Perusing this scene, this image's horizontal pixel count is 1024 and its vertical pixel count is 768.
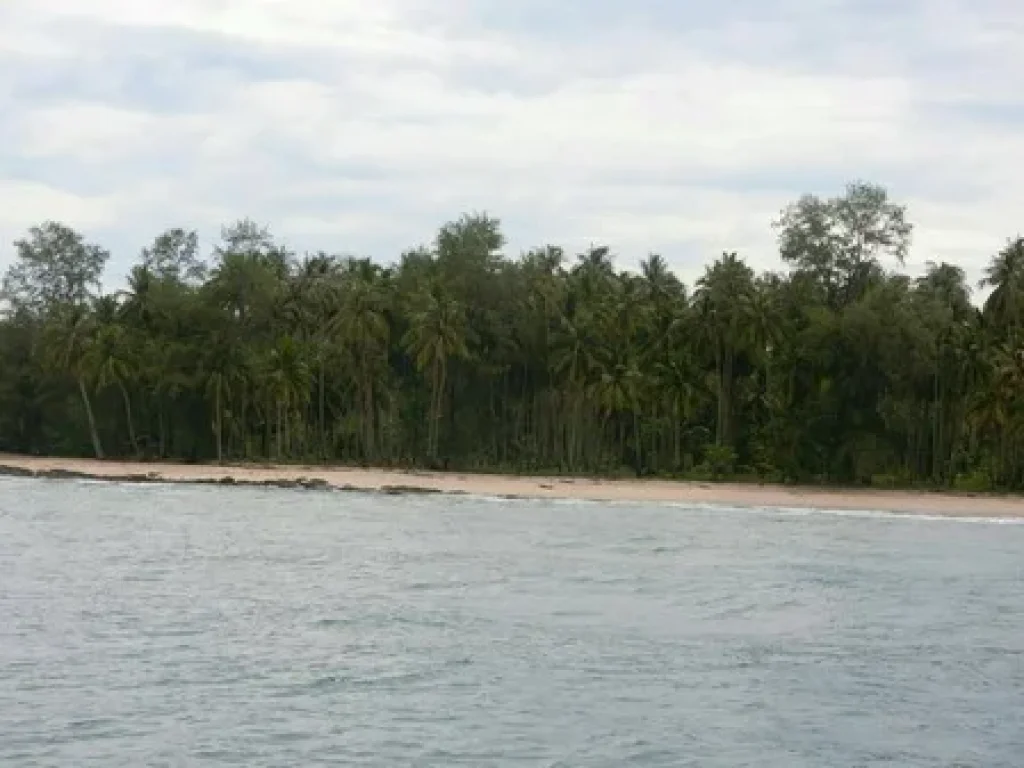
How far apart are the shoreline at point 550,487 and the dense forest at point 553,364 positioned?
215 inches

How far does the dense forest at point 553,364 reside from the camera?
294 ft

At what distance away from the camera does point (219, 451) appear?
98750 millimetres

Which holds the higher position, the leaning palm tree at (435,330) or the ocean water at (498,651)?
the leaning palm tree at (435,330)

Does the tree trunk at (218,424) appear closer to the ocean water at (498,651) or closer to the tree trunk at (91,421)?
the tree trunk at (91,421)

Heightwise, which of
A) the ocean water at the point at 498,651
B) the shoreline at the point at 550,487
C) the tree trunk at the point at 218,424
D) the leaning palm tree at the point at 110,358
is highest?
the leaning palm tree at the point at 110,358

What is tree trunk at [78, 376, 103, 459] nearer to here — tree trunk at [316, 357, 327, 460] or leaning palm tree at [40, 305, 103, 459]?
leaning palm tree at [40, 305, 103, 459]

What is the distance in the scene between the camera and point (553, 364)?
3691 inches

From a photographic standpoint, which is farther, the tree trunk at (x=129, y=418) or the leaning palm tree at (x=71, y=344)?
the tree trunk at (x=129, y=418)

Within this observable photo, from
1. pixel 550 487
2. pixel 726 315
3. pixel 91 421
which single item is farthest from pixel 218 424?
pixel 726 315

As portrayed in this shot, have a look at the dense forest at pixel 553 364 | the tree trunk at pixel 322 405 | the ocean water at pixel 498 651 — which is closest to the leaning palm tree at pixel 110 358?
the dense forest at pixel 553 364

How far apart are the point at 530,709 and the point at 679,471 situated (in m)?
75.3

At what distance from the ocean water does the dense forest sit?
40.3 meters

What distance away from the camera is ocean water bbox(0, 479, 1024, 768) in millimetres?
19078

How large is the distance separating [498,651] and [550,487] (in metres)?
54.9
